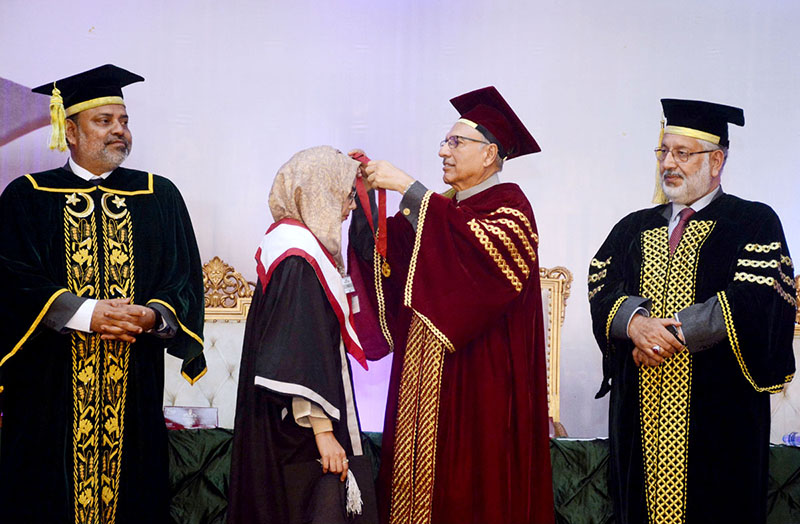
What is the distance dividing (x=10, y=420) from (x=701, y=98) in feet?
13.0

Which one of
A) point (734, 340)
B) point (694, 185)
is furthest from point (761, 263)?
point (694, 185)

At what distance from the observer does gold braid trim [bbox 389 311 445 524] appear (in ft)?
10.9

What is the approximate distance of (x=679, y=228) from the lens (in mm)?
3729

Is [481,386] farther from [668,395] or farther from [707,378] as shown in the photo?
[707,378]

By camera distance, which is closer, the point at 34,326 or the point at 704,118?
the point at 34,326

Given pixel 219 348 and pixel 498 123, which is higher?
pixel 498 123

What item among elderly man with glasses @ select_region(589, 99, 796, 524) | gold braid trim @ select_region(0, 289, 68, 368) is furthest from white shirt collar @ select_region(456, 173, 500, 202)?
gold braid trim @ select_region(0, 289, 68, 368)

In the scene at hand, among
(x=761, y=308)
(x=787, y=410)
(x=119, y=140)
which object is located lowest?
(x=787, y=410)

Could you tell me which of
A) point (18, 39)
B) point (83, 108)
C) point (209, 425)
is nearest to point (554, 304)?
point (209, 425)

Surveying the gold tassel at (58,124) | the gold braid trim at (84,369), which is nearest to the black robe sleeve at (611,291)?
the gold braid trim at (84,369)

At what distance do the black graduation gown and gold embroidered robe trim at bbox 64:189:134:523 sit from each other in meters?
0.64

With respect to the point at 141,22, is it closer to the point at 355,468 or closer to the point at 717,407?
the point at 355,468

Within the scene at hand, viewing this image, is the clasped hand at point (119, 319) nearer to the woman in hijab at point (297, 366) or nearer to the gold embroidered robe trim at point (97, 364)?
the gold embroidered robe trim at point (97, 364)

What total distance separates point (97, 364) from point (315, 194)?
1110 millimetres
